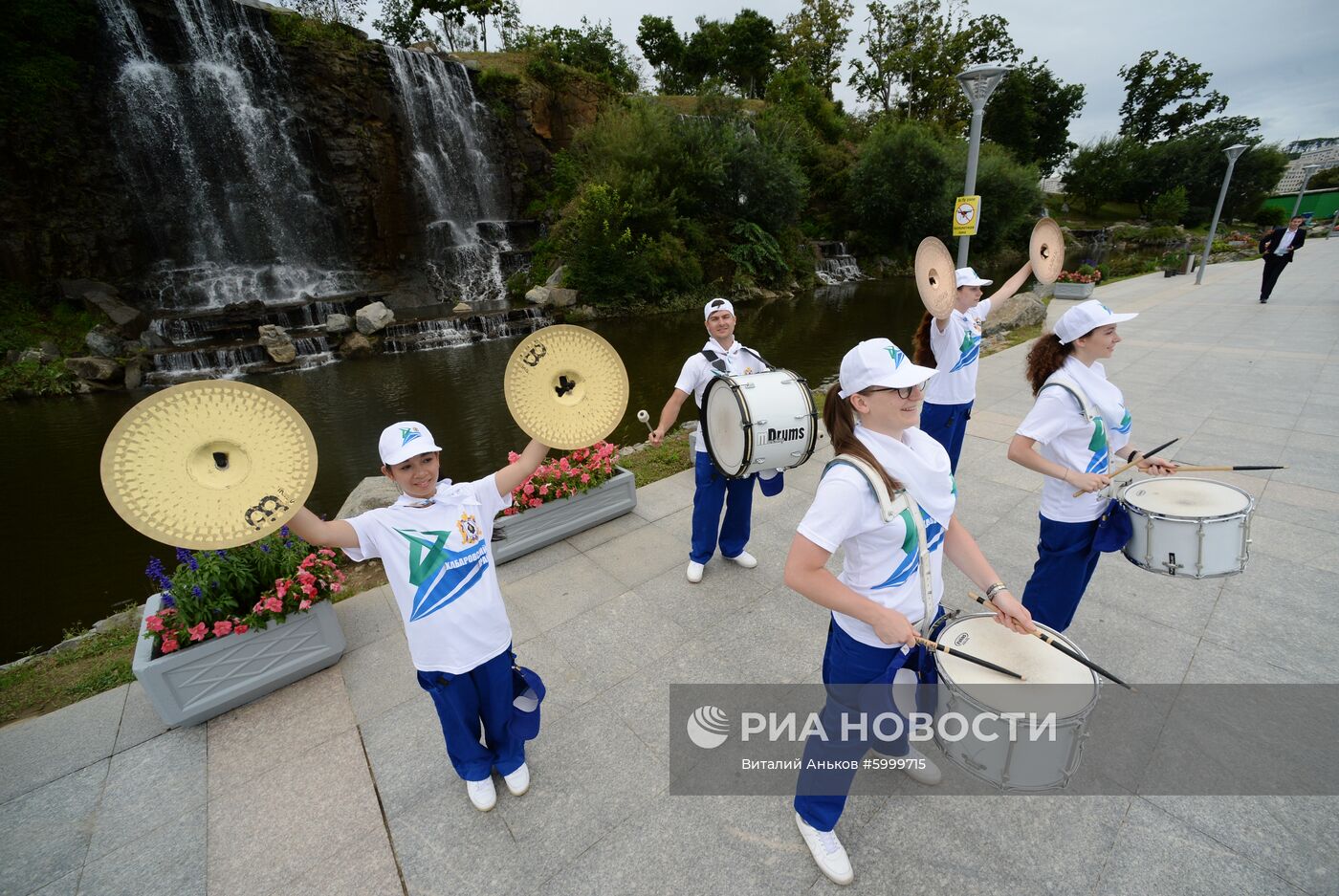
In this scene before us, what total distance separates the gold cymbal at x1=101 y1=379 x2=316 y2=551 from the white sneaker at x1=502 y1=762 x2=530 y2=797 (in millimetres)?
1675

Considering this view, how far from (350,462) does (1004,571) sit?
9626 mm

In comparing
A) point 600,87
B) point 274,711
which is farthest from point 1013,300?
point 600,87

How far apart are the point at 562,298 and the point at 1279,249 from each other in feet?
67.3

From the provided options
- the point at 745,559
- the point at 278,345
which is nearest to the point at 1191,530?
the point at 745,559

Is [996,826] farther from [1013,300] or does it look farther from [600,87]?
[600,87]

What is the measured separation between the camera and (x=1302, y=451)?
5922mm

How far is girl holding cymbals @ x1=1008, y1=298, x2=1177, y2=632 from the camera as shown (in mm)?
2773

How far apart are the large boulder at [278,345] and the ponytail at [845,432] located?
58.4 ft

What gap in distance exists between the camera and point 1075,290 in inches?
676

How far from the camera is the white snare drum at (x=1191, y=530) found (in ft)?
8.82

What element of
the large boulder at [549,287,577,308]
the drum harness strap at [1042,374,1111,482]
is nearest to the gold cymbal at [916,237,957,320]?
the drum harness strap at [1042,374,1111,482]

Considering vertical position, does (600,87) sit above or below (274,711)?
above

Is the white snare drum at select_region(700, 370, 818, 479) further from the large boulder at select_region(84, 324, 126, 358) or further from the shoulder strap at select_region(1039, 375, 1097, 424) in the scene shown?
the large boulder at select_region(84, 324, 126, 358)

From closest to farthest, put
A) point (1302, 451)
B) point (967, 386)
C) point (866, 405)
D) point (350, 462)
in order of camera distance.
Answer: point (866, 405), point (967, 386), point (1302, 451), point (350, 462)
